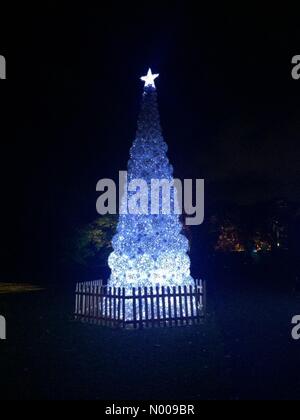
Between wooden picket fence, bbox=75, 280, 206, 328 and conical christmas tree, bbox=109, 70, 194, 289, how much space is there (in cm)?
46

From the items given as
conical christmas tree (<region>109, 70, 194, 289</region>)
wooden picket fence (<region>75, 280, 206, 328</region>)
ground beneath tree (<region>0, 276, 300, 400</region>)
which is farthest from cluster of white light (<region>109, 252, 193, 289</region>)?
ground beneath tree (<region>0, 276, 300, 400</region>)

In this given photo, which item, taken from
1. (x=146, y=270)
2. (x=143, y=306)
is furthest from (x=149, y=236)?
(x=143, y=306)

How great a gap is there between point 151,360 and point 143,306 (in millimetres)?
3472

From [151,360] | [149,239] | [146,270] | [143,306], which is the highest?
[149,239]

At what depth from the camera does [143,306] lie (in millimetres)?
12414

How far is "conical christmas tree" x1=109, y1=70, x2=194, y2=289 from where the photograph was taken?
43.0ft

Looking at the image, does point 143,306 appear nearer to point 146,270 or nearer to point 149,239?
point 146,270

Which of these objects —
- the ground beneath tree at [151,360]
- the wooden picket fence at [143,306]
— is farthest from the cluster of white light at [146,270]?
the ground beneath tree at [151,360]

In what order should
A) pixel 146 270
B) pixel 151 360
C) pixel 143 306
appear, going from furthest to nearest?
pixel 146 270 < pixel 143 306 < pixel 151 360

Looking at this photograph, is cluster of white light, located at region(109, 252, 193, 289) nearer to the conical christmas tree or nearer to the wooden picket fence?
the conical christmas tree

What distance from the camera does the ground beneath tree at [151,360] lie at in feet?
23.2

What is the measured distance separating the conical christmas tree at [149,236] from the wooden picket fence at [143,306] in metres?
0.46

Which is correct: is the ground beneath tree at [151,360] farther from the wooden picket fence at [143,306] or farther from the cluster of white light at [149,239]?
the cluster of white light at [149,239]
